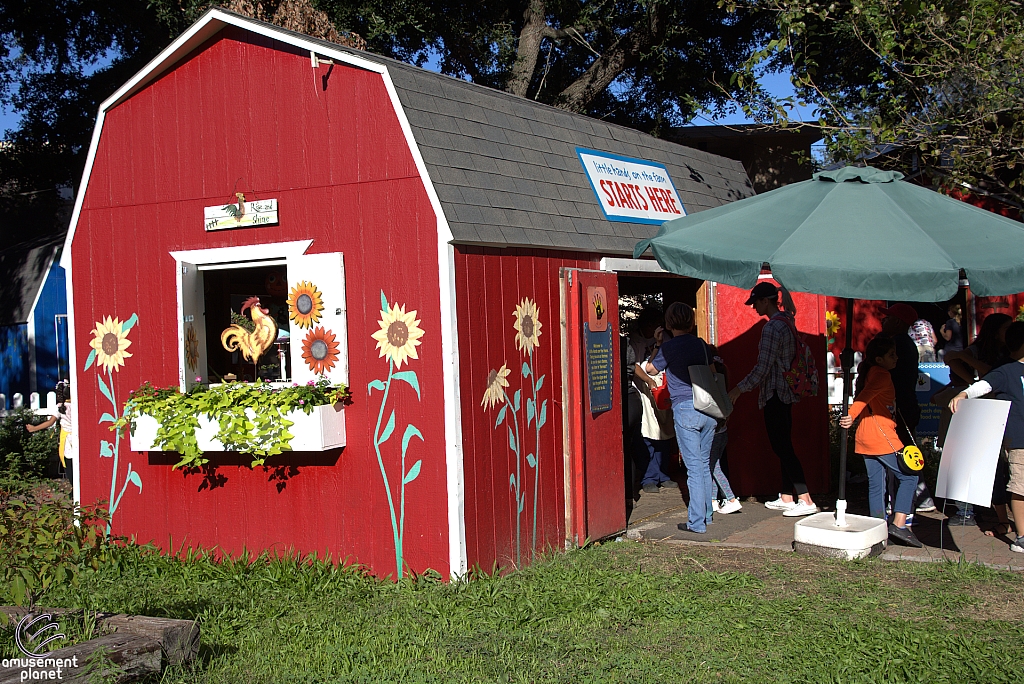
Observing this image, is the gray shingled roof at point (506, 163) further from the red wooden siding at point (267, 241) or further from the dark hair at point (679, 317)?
the dark hair at point (679, 317)

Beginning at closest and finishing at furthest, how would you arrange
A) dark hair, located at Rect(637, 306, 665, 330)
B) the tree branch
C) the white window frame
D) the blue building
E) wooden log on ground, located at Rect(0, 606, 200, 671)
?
wooden log on ground, located at Rect(0, 606, 200, 671) → the white window frame → dark hair, located at Rect(637, 306, 665, 330) → the tree branch → the blue building

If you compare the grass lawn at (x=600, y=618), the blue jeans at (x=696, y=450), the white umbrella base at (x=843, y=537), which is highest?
the blue jeans at (x=696, y=450)

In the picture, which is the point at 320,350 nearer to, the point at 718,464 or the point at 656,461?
the point at 718,464

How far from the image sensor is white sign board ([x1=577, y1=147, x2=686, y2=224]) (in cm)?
798

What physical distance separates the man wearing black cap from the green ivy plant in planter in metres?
3.41

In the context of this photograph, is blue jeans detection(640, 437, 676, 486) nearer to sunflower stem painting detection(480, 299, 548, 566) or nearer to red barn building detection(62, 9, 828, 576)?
red barn building detection(62, 9, 828, 576)

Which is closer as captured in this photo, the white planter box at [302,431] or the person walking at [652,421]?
the white planter box at [302,431]

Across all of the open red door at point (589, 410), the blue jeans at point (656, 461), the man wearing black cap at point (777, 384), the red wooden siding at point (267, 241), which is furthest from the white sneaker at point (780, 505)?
the red wooden siding at point (267, 241)

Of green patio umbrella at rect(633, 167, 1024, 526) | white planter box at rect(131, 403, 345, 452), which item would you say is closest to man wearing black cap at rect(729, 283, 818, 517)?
green patio umbrella at rect(633, 167, 1024, 526)

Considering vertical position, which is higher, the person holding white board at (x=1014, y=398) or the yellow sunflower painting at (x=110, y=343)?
the yellow sunflower painting at (x=110, y=343)

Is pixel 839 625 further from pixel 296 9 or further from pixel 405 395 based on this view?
pixel 296 9

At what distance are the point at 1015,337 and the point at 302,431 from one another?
4.72 m

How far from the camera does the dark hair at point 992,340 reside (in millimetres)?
7152

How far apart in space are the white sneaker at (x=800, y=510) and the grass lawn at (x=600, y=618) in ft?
4.06
